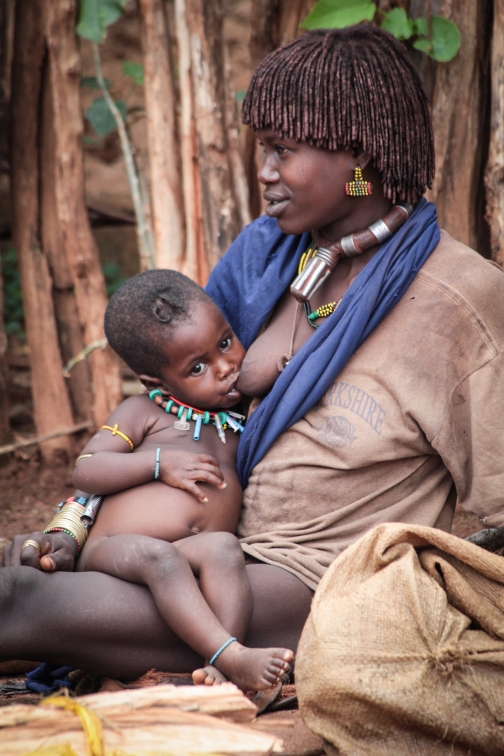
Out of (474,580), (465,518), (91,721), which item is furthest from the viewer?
(465,518)

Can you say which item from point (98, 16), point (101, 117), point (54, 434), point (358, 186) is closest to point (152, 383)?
point (358, 186)

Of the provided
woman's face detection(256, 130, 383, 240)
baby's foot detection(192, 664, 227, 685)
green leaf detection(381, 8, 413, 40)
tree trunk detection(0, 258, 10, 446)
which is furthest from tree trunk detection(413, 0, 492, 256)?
tree trunk detection(0, 258, 10, 446)

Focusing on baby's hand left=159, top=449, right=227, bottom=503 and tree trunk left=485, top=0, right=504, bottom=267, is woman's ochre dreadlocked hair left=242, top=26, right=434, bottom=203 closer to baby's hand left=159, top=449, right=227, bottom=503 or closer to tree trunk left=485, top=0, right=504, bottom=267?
tree trunk left=485, top=0, right=504, bottom=267

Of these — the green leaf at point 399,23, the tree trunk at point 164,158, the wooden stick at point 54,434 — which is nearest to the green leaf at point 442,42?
A: the green leaf at point 399,23

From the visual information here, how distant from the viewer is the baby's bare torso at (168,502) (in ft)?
8.45

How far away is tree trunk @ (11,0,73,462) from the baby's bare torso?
6.57 ft

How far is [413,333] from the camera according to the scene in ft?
8.29

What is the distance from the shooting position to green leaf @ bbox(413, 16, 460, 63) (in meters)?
3.38

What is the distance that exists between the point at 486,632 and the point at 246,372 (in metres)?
1.11

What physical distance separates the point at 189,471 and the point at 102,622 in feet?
1.62

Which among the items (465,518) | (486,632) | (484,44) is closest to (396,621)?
(486,632)

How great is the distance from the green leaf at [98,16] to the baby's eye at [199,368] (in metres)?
2.13

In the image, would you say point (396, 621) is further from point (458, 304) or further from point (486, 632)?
point (458, 304)

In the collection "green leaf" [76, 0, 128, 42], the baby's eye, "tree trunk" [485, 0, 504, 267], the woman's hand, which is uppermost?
"green leaf" [76, 0, 128, 42]
